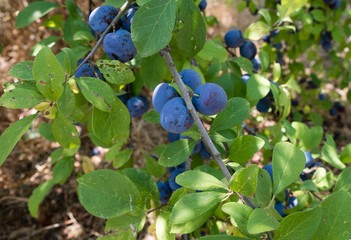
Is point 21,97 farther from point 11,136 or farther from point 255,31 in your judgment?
point 255,31

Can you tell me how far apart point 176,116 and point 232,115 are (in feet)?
0.66

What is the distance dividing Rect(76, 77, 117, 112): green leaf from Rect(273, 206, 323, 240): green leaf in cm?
47

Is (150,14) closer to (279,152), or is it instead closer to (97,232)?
(279,152)

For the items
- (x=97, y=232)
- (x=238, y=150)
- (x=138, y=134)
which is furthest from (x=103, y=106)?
(x=138, y=134)

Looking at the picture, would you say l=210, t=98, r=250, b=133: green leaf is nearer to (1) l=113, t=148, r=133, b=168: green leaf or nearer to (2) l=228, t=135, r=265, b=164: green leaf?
(2) l=228, t=135, r=265, b=164: green leaf

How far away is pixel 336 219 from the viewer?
59 cm

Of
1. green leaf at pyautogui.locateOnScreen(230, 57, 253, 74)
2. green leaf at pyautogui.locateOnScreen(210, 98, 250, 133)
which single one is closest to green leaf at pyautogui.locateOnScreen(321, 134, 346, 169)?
green leaf at pyautogui.locateOnScreen(230, 57, 253, 74)

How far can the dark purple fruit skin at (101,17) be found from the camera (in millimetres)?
824

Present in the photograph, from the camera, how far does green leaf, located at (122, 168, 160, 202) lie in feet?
2.74

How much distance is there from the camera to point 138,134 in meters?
2.55

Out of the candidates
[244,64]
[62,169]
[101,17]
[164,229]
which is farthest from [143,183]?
[62,169]

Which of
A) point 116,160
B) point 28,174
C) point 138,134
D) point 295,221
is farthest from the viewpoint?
point 138,134

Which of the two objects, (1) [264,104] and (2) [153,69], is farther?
(1) [264,104]

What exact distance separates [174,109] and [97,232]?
1.63 meters
